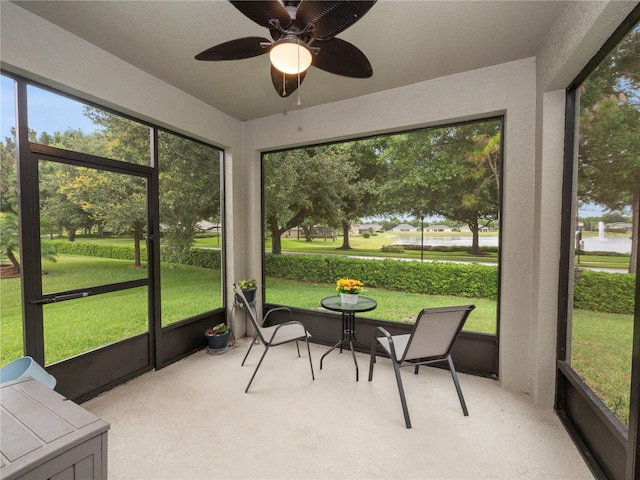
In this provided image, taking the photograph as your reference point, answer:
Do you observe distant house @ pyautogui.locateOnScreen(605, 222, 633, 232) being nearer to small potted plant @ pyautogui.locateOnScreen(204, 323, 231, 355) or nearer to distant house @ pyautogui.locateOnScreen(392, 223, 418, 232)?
distant house @ pyautogui.locateOnScreen(392, 223, 418, 232)

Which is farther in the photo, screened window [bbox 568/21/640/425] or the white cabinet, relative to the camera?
screened window [bbox 568/21/640/425]

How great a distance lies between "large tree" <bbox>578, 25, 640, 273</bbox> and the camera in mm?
1493

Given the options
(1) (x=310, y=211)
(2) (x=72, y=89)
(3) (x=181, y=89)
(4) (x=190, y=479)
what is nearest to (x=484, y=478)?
(4) (x=190, y=479)

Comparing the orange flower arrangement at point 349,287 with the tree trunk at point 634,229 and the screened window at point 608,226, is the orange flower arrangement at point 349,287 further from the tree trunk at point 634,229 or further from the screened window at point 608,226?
the tree trunk at point 634,229

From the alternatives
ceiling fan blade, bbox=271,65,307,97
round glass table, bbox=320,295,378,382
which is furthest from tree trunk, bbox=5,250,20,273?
round glass table, bbox=320,295,378,382

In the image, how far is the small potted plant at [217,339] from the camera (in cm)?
319

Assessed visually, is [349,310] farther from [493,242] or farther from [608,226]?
[608,226]

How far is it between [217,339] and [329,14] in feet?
10.3

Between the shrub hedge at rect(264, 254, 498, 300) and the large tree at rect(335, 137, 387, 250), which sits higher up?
the large tree at rect(335, 137, 387, 250)

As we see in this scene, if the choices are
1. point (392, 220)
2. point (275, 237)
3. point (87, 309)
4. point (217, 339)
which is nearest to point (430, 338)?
point (392, 220)

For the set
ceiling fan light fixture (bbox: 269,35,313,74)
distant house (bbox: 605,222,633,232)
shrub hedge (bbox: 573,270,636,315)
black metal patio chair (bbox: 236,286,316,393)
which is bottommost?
black metal patio chair (bbox: 236,286,316,393)

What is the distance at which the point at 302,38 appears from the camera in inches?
58.2

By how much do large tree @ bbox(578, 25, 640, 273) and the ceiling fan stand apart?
1.43m

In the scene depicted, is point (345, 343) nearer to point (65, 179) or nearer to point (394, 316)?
point (394, 316)
